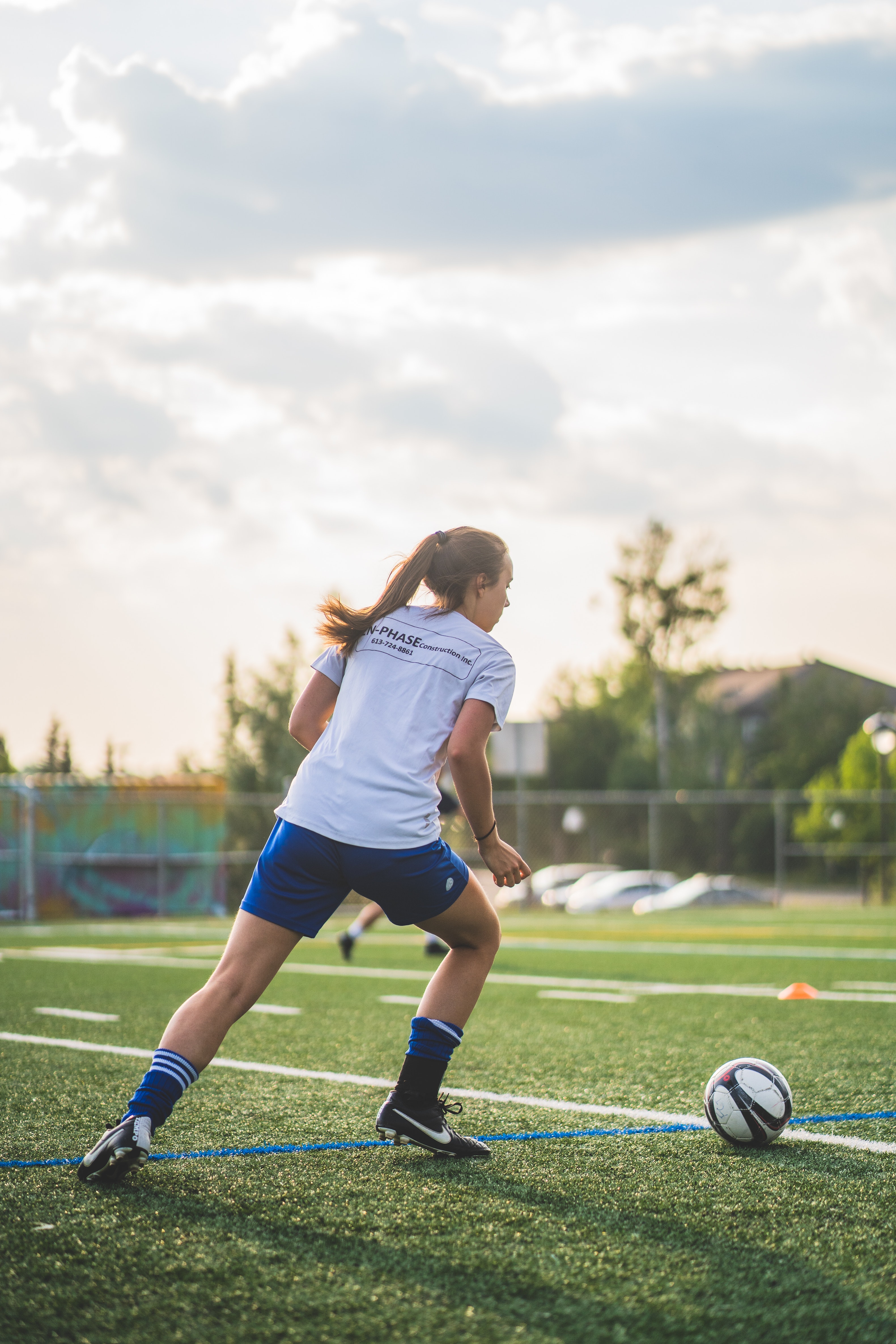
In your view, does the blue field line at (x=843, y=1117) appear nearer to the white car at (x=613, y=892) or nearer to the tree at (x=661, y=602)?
the white car at (x=613, y=892)

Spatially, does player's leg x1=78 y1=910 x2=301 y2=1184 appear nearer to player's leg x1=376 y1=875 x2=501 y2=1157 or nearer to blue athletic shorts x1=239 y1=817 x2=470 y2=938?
blue athletic shorts x1=239 y1=817 x2=470 y2=938

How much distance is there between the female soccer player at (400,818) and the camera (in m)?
3.63

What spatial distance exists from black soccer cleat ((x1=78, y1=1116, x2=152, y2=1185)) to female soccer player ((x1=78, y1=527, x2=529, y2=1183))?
23 millimetres

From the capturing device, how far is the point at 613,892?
119 ft

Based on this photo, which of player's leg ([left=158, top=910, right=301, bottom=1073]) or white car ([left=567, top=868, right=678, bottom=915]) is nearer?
player's leg ([left=158, top=910, right=301, bottom=1073])

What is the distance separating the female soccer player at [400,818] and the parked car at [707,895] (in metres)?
27.6

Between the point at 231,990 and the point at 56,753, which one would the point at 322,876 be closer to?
the point at 231,990

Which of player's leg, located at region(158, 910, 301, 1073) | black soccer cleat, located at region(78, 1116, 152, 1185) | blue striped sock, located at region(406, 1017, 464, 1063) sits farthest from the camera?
blue striped sock, located at region(406, 1017, 464, 1063)

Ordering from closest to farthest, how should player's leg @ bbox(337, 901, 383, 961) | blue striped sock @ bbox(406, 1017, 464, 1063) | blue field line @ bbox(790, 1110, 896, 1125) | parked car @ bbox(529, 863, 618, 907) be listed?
1. blue striped sock @ bbox(406, 1017, 464, 1063)
2. blue field line @ bbox(790, 1110, 896, 1125)
3. player's leg @ bbox(337, 901, 383, 961)
4. parked car @ bbox(529, 863, 618, 907)

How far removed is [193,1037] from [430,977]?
21.4ft

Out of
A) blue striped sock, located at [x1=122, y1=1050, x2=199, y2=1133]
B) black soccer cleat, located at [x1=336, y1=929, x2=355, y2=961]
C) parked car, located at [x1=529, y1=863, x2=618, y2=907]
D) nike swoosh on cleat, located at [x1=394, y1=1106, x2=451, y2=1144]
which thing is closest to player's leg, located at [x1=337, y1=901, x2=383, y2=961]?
black soccer cleat, located at [x1=336, y1=929, x2=355, y2=961]

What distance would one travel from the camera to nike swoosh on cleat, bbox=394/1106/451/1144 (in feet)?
12.5

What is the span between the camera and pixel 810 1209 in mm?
3160

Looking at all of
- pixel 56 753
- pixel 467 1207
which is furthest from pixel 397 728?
pixel 56 753
